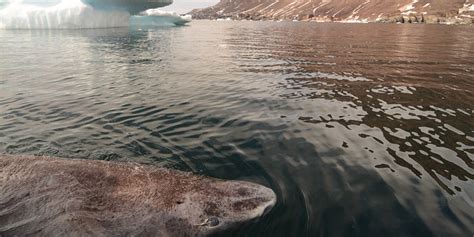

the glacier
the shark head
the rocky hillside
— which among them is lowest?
the shark head

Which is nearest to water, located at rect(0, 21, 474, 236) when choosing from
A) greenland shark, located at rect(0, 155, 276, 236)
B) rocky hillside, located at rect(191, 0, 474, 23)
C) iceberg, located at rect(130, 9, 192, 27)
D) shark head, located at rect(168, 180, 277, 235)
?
shark head, located at rect(168, 180, 277, 235)

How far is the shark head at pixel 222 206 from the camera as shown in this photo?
5.19 metres

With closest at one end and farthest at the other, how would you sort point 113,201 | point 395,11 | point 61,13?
1. point 113,201
2. point 61,13
3. point 395,11

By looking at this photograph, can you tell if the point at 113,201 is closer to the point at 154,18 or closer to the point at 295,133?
the point at 295,133

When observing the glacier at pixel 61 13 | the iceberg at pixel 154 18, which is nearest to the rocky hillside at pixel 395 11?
the iceberg at pixel 154 18

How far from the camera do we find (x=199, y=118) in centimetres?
1077

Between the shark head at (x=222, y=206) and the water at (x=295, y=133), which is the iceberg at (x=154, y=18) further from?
the shark head at (x=222, y=206)

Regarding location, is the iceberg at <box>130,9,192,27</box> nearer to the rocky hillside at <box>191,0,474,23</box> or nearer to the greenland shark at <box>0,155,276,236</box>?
the rocky hillside at <box>191,0,474,23</box>

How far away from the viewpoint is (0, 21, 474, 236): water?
593cm

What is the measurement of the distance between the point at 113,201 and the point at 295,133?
5557 mm

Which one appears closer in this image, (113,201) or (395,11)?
(113,201)

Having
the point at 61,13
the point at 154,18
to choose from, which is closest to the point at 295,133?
the point at 61,13

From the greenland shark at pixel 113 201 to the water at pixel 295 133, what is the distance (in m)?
0.56

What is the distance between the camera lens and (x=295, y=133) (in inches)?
370
